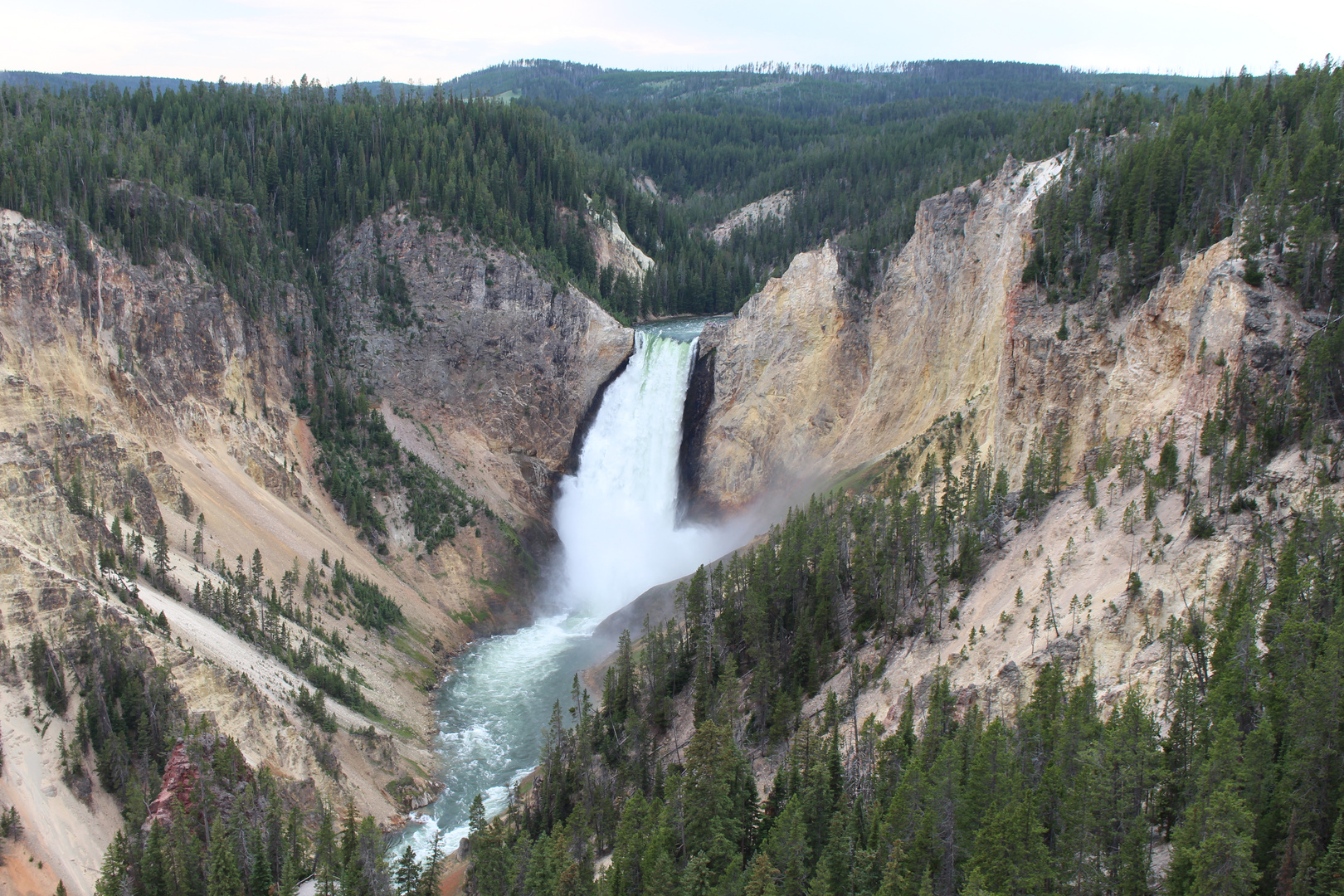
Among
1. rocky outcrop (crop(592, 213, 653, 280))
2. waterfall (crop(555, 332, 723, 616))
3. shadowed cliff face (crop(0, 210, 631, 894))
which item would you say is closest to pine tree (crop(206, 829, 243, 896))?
shadowed cliff face (crop(0, 210, 631, 894))

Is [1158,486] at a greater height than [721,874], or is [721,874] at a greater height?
[1158,486]

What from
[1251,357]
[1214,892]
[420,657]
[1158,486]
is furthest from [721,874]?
[420,657]

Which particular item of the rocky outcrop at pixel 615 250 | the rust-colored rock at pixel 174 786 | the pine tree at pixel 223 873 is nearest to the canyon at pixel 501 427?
the rocky outcrop at pixel 615 250

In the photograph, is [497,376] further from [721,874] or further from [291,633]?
[721,874]

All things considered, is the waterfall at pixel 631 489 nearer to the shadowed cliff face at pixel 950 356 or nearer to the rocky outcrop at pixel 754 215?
the shadowed cliff face at pixel 950 356

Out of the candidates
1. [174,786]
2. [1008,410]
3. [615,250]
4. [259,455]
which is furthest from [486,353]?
[174,786]

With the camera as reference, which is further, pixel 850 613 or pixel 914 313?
pixel 914 313

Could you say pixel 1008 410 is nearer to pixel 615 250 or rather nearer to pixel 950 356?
pixel 950 356
